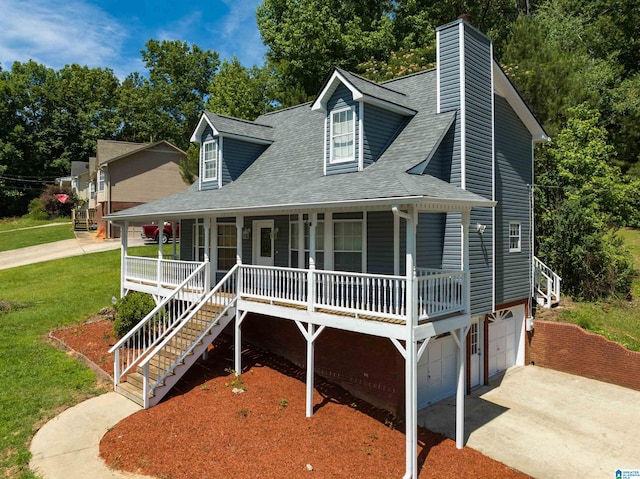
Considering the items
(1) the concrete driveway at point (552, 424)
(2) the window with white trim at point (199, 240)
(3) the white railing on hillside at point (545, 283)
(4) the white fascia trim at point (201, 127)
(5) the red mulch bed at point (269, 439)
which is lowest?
(1) the concrete driveway at point (552, 424)

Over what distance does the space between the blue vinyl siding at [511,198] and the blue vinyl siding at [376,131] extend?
3679mm

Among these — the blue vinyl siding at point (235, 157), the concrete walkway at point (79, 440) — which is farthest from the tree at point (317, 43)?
the concrete walkway at point (79, 440)

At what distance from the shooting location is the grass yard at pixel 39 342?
31.8ft

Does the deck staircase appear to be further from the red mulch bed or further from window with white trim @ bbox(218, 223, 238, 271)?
window with white trim @ bbox(218, 223, 238, 271)

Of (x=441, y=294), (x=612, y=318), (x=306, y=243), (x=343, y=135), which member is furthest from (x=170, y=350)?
(x=612, y=318)

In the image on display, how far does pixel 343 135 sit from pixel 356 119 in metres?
0.66

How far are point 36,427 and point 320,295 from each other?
23.2ft

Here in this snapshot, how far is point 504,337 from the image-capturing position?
589 inches

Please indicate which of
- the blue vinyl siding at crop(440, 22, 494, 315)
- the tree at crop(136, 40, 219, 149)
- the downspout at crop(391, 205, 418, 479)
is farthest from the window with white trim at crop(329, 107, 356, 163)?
the tree at crop(136, 40, 219, 149)

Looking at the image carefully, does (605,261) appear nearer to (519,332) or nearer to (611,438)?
(519,332)

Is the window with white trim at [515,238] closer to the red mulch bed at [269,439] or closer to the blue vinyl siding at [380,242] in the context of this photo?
the blue vinyl siding at [380,242]

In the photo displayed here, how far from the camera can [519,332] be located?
15.5 meters

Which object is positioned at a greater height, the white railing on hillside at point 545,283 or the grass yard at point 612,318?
the white railing on hillside at point 545,283

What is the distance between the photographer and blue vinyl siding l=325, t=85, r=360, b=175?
12547 mm
